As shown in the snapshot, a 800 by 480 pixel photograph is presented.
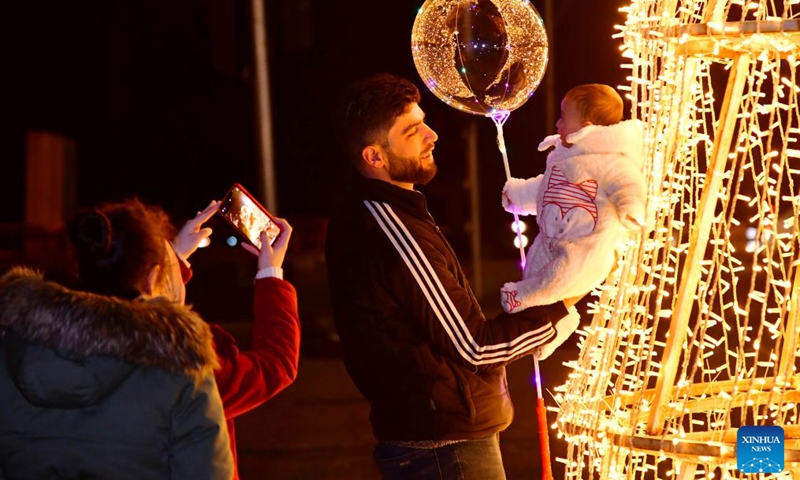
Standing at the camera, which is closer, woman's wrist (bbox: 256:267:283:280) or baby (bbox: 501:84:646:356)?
baby (bbox: 501:84:646:356)

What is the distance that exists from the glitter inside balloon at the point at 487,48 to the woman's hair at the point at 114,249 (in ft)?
3.76

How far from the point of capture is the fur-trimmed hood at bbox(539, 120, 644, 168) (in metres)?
2.89

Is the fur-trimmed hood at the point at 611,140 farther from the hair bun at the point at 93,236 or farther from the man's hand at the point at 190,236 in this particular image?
the hair bun at the point at 93,236

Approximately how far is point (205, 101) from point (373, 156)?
2288 centimetres

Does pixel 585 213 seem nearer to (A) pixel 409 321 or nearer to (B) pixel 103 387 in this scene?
(A) pixel 409 321

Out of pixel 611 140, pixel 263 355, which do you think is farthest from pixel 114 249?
pixel 611 140

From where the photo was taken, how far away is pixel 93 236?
2.47 metres

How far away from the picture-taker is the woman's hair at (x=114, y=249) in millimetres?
2479

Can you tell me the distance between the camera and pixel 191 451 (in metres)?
2.40

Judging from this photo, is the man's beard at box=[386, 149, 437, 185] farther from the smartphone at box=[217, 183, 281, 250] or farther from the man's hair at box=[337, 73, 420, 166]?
the smartphone at box=[217, 183, 281, 250]

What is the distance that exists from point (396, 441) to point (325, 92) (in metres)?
20.6

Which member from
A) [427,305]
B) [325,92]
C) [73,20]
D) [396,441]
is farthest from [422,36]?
Result: [73,20]

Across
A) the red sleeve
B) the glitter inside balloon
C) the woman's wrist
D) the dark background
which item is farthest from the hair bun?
the dark background

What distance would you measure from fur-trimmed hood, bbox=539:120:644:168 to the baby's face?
5cm
